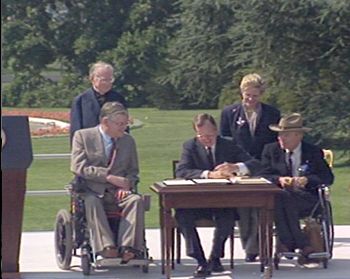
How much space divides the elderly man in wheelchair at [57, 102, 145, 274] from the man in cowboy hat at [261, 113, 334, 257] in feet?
3.91

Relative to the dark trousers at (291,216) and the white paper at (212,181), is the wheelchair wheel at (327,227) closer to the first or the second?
the dark trousers at (291,216)

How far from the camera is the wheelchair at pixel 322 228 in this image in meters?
10.1

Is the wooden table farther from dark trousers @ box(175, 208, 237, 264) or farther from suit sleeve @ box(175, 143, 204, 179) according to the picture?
suit sleeve @ box(175, 143, 204, 179)

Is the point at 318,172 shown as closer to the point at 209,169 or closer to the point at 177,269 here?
the point at 209,169

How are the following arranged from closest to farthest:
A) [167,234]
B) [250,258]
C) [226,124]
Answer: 1. [167,234]
2. [250,258]
3. [226,124]

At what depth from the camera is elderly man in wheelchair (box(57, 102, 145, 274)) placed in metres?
9.70

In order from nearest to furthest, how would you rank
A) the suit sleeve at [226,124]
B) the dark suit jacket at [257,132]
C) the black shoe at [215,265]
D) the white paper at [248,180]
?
the white paper at [248,180] < the black shoe at [215,265] < the dark suit jacket at [257,132] < the suit sleeve at [226,124]

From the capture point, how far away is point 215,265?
10031 mm

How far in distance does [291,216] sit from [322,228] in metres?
0.29

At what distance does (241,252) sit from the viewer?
1120 centimetres

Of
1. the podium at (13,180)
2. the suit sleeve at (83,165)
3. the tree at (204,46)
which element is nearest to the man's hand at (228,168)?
Answer: the suit sleeve at (83,165)

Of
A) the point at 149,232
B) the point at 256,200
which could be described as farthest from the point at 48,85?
the point at 256,200

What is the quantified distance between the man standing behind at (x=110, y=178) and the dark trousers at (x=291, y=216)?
1.19 metres

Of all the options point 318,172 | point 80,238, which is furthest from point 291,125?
point 80,238
